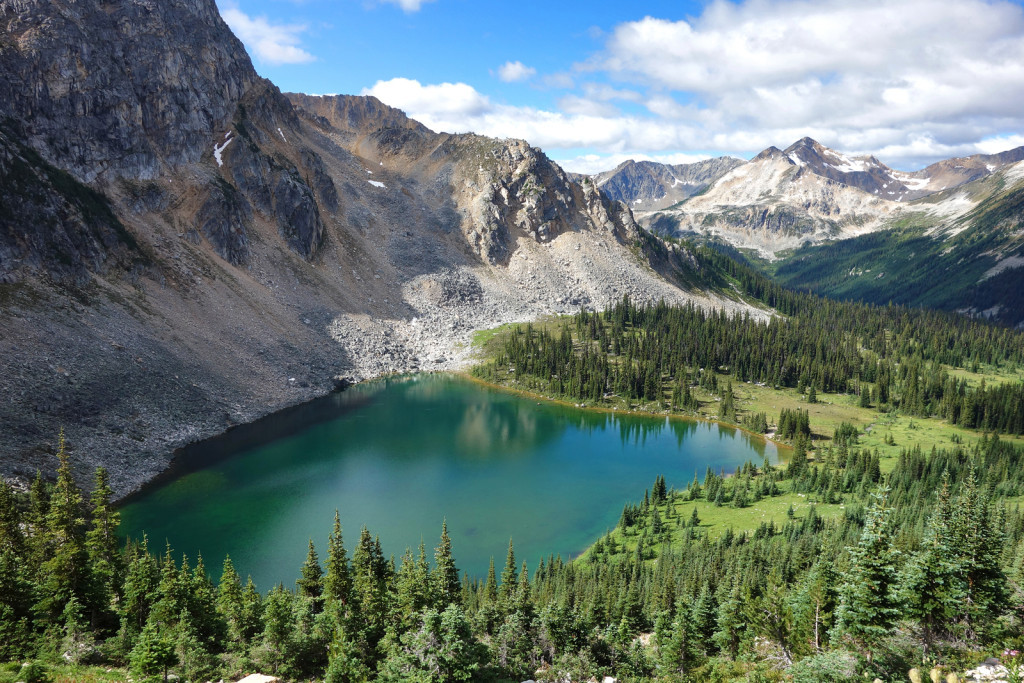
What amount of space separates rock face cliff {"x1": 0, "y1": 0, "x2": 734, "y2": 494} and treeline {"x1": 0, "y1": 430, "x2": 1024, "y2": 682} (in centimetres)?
3202

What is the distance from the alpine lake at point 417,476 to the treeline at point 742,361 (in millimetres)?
11170

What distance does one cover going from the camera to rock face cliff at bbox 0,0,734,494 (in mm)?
66812

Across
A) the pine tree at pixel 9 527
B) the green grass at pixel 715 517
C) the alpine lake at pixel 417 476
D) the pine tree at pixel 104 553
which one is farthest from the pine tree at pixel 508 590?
the pine tree at pixel 9 527

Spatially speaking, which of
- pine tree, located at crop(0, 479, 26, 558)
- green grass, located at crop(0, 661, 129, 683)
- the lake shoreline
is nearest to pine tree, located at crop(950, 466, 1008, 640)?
green grass, located at crop(0, 661, 129, 683)

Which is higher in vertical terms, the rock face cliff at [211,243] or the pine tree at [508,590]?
the rock face cliff at [211,243]

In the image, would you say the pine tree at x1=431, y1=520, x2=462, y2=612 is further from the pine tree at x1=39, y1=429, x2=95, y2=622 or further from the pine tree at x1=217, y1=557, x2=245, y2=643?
the pine tree at x1=39, y1=429, x2=95, y2=622

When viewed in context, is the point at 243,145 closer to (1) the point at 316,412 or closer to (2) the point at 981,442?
(1) the point at 316,412

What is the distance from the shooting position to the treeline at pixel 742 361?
102750mm

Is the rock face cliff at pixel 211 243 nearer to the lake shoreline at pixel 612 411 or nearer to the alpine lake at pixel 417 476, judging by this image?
the alpine lake at pixel 417 476

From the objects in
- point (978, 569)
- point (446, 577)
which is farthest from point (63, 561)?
point (978, 569)

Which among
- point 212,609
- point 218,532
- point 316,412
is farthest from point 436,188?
point 212,609

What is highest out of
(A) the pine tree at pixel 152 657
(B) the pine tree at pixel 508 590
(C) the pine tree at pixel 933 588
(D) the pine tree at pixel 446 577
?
(C) the pine tree at pixel 933 588

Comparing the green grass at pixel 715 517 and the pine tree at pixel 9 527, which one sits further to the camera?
the green grass at pixel 715 517

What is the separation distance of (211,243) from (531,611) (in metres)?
97.9
